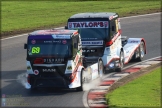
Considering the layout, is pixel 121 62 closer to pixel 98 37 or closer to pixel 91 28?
pixel 98 37

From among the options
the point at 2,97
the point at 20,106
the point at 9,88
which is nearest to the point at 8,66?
the point at 9,88

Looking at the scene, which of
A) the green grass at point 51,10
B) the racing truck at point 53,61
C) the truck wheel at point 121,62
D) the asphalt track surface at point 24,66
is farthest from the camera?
the green grass at point 51,10

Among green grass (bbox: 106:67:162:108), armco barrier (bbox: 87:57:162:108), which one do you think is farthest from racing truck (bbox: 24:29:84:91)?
green grass (bbox: 106:67:162:108)

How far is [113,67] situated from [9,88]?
472cm

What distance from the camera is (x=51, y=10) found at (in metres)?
40.6

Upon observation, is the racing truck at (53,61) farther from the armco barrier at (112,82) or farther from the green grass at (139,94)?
the green grass at (139,94)

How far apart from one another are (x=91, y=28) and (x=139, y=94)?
497cm

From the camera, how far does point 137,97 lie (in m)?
17.4

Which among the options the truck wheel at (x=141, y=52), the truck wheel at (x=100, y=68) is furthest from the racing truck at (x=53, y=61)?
the truck wheel at (x=141, y=52)

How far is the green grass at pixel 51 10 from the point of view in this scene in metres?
34.2

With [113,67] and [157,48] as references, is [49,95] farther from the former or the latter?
[157,48]

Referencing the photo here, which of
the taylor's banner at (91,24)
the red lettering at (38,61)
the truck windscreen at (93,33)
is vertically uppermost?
the taylor's banner at (91,24)

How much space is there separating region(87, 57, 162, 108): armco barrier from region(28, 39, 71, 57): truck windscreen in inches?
68.9

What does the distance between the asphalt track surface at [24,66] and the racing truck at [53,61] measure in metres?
0.43
